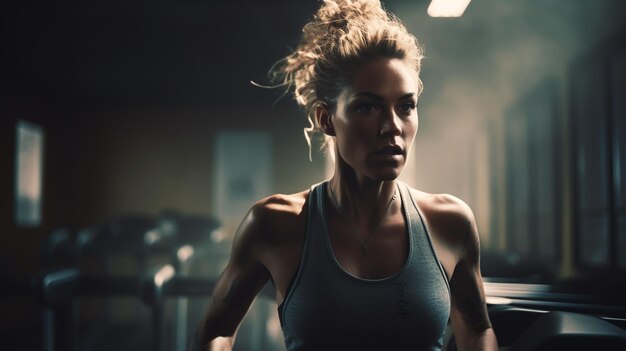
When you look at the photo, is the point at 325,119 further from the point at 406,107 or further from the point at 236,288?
the point at 236,288

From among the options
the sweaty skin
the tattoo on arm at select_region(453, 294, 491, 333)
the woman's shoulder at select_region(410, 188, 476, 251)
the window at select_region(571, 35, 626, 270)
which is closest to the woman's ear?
the sweaty skin

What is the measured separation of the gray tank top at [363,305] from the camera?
851mm

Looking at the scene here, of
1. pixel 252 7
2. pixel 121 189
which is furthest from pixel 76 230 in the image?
pixel 252 7

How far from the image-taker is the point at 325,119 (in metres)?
0.98

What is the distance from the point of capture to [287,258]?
3.05 ft

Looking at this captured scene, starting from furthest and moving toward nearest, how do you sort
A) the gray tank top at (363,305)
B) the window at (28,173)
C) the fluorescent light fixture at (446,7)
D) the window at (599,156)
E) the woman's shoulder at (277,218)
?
1. the window at (28,173)
2. the window at (599,156)
3. the fluorescent light fixture at (446,7)
4. the woman's shoulder at (277,218)
5. the gray tank top at (363,305)

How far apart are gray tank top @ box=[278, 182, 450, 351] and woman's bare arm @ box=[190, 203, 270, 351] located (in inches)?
3.4

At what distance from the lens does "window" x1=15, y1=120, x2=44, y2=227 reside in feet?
20.0

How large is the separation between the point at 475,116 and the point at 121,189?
4608 mm

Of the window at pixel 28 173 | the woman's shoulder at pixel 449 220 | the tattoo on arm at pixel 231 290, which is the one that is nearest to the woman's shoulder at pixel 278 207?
the tattoo on arm at pixel 231 290

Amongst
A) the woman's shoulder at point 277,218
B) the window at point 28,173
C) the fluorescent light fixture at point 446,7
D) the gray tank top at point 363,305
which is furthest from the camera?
the window at point 28,173

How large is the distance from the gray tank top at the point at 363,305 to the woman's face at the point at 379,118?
152mm

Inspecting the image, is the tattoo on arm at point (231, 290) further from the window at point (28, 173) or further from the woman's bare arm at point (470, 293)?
the window at point (28, 173)

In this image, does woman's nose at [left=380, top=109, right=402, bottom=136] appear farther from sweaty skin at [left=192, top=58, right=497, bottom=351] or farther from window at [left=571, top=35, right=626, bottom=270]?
window at [left=571, top=35, right=626, bottom=270]
